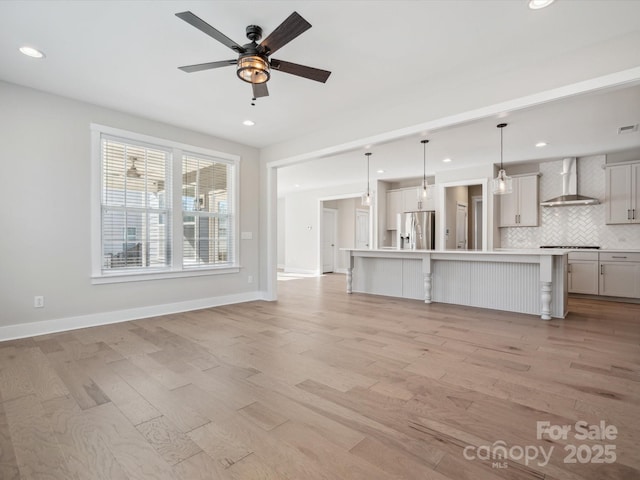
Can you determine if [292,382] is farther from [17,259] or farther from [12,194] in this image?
[12,194]

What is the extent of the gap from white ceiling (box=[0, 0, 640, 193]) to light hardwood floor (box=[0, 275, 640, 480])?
246 cm

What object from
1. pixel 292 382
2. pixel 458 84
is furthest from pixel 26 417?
Result: pixel 458 84

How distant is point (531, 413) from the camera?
6.32ft

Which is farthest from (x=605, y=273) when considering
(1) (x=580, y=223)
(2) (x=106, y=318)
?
(2) (x=106, y=318)

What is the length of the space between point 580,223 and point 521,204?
1.10 metres

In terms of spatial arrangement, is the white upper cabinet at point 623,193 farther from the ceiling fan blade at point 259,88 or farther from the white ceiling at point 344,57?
the ceiling fan blade at point 259,88

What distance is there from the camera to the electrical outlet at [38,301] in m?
3.58

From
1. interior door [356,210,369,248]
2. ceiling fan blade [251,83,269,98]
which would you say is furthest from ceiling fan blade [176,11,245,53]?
interior door [356,210,369,248]

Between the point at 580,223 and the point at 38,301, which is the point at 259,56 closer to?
the point at 38,301

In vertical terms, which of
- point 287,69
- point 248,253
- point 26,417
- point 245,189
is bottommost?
point 26,417

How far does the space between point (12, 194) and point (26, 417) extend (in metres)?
2.72

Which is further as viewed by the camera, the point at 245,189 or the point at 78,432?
the point at 245,189

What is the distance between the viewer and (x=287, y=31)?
2.17 meters

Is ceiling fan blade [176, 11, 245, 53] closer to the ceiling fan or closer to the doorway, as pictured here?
the ceiling fan
